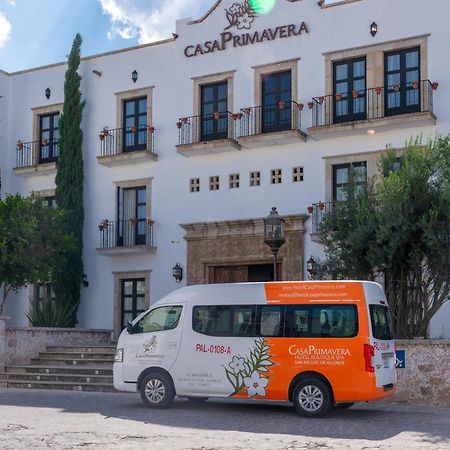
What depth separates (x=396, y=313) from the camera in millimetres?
16797

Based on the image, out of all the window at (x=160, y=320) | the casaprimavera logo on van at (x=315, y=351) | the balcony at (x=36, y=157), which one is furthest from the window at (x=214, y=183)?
the casaprimavera logo on van at (x=315, y=351)

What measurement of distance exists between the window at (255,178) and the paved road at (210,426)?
773 cm

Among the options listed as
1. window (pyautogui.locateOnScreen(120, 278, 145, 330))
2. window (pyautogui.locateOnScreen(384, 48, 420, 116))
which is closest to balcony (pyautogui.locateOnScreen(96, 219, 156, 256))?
window (pyautogui.locateOnScreen(120, 278, 145, 330))

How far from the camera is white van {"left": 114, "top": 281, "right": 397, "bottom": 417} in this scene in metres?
13.1

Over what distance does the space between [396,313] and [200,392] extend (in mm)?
4863

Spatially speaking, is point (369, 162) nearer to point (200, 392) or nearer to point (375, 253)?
point (375, 253)

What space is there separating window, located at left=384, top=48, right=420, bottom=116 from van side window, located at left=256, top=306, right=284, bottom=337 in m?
8.10

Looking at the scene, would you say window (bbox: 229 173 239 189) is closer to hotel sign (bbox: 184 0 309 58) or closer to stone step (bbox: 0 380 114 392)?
hotel sign (bbox: 184 0 309 58)

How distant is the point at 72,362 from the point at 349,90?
9.58 metres

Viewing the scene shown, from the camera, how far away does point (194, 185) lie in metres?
22.9

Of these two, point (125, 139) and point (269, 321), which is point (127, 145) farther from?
point (269, 321)

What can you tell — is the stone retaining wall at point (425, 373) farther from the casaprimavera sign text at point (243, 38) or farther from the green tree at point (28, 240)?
the green tree at point (28, 240)

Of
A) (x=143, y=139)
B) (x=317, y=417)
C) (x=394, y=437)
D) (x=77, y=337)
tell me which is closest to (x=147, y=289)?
(x=77, y=337)

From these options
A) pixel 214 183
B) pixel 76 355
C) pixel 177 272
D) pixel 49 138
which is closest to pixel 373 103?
pixel 214 183
